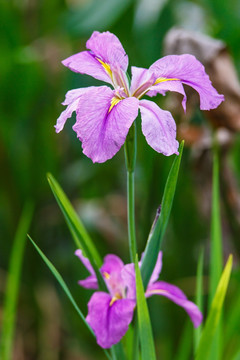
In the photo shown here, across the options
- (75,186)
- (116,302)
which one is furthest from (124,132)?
(75,186)

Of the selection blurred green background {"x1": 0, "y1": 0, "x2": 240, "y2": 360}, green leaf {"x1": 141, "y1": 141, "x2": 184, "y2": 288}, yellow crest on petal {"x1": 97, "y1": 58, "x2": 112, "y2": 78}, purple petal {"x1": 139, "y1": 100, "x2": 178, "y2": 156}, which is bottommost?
blurred green background {"x1": 0, "y1": 0, "x2": 240, "y2": 360}

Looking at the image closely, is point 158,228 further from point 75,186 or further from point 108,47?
point 75,186

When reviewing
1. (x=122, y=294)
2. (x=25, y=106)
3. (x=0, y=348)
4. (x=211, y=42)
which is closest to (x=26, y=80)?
(x=25, y=106)

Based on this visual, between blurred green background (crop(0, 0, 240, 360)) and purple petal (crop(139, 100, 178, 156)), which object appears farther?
blurred green background (crop(0, 0, 240, 360))

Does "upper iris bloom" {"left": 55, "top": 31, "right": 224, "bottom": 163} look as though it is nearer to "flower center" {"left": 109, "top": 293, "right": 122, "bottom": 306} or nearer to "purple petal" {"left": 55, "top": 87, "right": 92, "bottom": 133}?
"purple petal" {"left": 55, "top": 87, "right": 92, "bottom": 133}

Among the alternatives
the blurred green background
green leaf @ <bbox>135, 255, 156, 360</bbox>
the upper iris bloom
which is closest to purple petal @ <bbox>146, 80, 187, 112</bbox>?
the upper iris bloom

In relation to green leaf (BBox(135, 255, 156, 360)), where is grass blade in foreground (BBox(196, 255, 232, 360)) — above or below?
below

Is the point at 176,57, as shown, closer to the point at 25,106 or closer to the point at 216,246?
the point at 216,246

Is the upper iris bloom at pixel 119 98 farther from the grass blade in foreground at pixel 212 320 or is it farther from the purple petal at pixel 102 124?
the grass blade in foreground at pixel 212 320

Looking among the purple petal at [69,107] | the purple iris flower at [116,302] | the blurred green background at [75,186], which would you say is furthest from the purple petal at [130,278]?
the blurred green background at [75,186]
